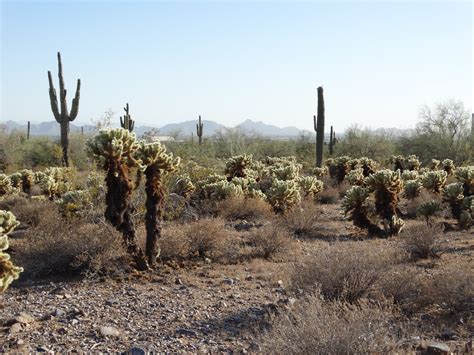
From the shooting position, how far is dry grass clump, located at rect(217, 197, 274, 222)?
13.0 metres

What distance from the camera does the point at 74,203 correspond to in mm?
10773

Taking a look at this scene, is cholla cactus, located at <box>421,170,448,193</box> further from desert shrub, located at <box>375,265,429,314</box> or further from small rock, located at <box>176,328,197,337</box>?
small rock, located at <box>176,328,197,337</box>

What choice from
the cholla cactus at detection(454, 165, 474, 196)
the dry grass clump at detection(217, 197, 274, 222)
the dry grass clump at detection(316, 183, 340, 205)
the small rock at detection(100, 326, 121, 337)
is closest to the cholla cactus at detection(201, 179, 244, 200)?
the dry grass clump at detection(217, 197, 274, 222)

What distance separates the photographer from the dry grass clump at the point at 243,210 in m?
13.0

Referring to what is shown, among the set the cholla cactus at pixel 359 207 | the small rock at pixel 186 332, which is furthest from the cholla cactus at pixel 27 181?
the small rock at pixel 186 332

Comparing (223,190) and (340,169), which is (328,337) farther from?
(340,169)

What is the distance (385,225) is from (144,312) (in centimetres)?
657

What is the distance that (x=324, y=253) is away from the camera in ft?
22.8

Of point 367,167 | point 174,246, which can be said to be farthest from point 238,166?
point 174,246

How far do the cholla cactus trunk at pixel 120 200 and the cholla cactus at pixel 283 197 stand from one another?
19.4 feet

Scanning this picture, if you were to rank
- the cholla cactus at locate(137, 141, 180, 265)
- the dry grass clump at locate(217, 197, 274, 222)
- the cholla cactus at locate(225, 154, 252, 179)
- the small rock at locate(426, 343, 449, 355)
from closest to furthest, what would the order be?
the small rock at locate(426, 343, 449, 355) < the cholla cactus at locate(137, 141, 180, 265) < the dry grass clump at locate(217, 197, 274, 222) < the cholla cactus at locate(225, 154, 252, 179)

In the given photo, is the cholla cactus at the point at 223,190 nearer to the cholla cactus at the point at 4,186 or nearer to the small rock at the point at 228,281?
the small rock at the point at 228,281

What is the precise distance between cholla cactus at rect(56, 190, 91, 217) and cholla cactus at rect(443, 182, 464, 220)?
27.3 ft

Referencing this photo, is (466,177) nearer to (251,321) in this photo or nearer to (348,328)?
(251,321)
